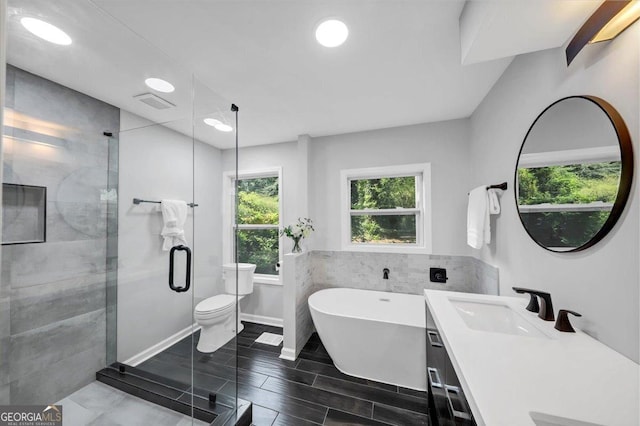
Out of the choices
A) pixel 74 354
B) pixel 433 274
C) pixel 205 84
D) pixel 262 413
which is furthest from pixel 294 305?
pixel 205 84

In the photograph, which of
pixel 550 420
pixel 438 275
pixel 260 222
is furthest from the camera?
pixel 260 222

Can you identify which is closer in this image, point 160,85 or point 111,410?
point 111,410

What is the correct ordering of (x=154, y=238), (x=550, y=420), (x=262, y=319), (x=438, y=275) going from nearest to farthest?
(x=550, y=420)
(x=154, y=238)
(x=438, y=275)
(x=262, y=319)

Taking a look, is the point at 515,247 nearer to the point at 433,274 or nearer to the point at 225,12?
the point at 433,274

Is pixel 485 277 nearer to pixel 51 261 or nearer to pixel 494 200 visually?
pixel 494 200

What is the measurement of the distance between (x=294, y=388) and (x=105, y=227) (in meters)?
2.12

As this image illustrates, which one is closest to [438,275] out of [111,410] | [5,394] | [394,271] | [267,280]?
[394,271]

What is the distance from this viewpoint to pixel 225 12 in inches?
43.6

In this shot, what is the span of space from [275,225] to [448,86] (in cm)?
243

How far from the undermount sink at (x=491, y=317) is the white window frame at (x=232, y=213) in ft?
6.82

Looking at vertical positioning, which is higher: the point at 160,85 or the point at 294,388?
the point at 160,85

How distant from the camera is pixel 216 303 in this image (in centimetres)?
224

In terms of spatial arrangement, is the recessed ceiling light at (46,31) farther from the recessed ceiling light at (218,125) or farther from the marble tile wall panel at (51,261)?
the marble tile wall panel at (51,261)

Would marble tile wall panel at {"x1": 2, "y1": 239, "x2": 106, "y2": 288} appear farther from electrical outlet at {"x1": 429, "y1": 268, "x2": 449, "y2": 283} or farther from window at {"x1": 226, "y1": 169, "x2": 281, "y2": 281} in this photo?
electrical outlet at {"x1": 429, "y1": 268, "x2": 449, "y2": 283}
